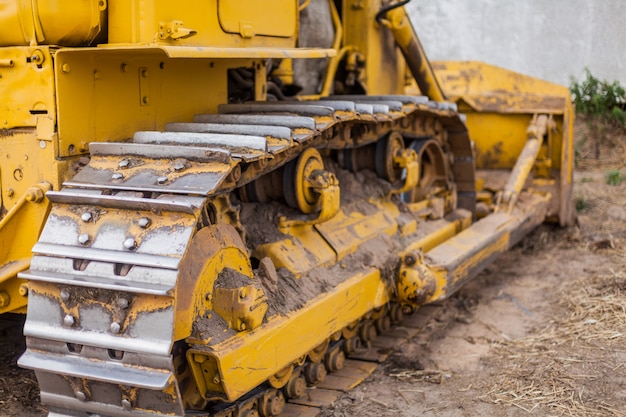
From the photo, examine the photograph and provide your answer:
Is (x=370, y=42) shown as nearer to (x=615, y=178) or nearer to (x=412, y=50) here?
(x=412, y=50)

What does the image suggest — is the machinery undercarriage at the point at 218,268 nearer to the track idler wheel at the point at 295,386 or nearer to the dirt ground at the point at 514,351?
the track idler wheel at the point at 295,386

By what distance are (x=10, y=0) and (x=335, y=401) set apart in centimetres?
230

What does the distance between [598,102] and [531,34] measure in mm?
1626

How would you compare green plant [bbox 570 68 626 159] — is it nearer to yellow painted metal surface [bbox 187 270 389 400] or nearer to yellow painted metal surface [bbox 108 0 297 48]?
yellow painted metal surface [bbox 187 270 389 400]

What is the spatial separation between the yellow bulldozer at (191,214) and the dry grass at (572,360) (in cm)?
58

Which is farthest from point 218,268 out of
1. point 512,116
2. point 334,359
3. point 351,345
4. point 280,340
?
point 512,116

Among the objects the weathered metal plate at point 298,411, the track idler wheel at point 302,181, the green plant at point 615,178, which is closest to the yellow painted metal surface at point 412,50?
the track idler wheel at point 302,181

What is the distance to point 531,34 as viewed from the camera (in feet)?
40.6

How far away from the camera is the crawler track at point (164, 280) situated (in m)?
3.06

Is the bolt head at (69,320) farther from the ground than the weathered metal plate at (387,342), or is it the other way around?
the bolt head at (69,320)

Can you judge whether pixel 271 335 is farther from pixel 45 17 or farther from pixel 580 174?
pixel 580 174

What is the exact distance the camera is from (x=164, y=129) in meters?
4.05

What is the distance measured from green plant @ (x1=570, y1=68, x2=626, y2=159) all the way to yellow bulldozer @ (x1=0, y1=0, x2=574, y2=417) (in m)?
6.46

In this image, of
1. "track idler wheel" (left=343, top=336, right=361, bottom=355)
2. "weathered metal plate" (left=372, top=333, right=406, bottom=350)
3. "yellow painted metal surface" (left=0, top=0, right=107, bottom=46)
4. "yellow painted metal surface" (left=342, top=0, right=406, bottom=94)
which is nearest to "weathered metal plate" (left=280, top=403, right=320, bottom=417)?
"track idler wheel" (left=343, top=336, right=361, bottom=355)
